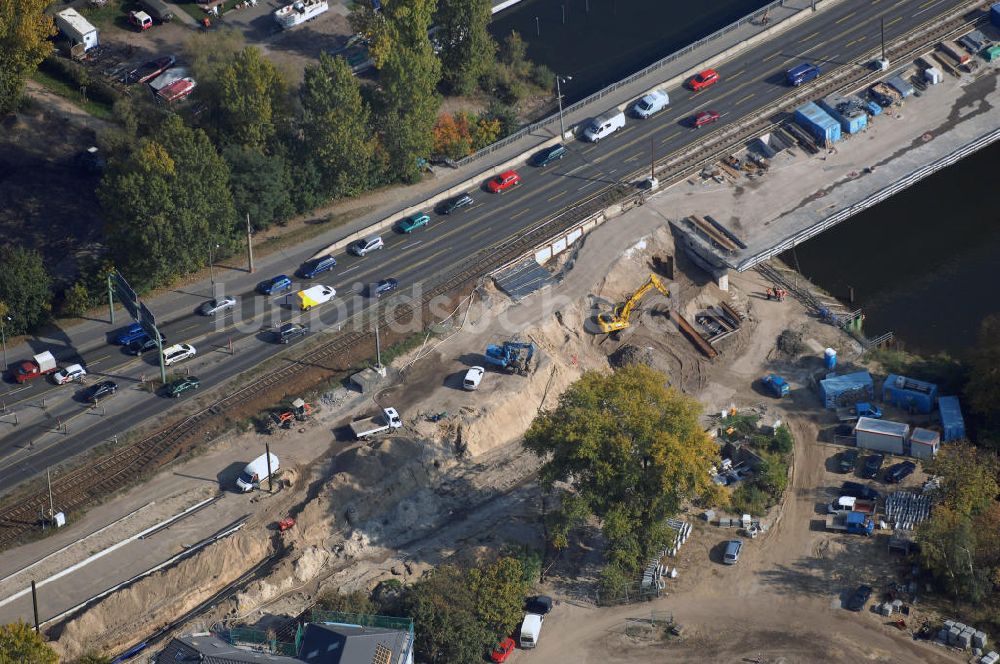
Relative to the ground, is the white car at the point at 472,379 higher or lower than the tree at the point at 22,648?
higher

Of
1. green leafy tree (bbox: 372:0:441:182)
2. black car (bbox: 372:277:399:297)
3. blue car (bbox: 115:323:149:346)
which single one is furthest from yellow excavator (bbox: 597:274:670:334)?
blue car (bbox: 115:323:149:346)

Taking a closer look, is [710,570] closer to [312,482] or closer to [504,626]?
[504,626]

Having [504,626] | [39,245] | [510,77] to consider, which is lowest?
[504,626]

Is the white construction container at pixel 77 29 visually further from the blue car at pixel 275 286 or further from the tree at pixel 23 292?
the blue car at pixel 275 286

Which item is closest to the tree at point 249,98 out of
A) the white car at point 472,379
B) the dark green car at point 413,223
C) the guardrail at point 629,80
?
the dark green car at point 413,223

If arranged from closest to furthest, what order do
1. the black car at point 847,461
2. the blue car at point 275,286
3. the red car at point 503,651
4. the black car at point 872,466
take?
the red car at point 503,651, the black car at point 872,466, the black car at point 847,461, the blue car at point 275,286

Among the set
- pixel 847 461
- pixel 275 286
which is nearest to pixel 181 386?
pixel 275 286

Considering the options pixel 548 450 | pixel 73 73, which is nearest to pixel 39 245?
pixel 73 73

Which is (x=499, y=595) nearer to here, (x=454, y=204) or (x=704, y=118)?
(x=454, y=204)
